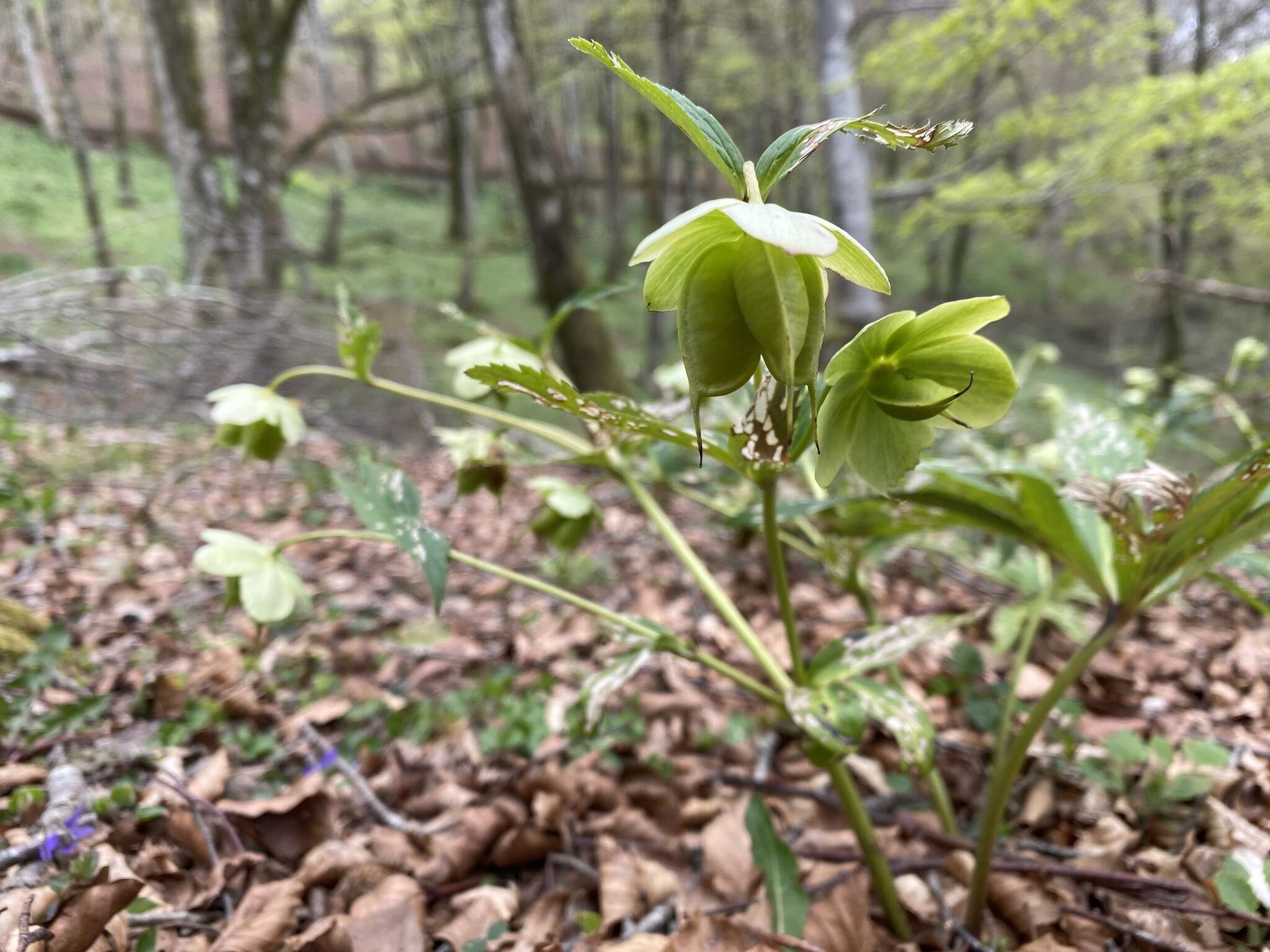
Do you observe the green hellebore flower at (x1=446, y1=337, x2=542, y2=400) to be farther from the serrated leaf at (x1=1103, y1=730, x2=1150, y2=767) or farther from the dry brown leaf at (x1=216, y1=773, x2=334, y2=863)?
the serrated leaf at (x1=1103, y1=730, x2=1150, y2=767)

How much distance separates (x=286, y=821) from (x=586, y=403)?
811 millimetres

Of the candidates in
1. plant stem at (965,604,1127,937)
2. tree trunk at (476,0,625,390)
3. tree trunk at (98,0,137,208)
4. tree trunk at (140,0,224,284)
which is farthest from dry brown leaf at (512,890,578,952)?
tree trunk at (98,0,137,208)

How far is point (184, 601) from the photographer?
1.58 meters

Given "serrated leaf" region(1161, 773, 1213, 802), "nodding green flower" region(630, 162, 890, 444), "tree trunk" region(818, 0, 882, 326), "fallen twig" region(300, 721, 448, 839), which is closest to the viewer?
"nodding green flower" region(630, 162, 890, 444)

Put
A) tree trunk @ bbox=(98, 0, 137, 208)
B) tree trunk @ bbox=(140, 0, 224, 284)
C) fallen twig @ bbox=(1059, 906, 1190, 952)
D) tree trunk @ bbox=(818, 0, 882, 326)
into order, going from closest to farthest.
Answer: fallen twig @ bbox=(1059, 906, 1190, 952), tree trunk @ bbox=(818, 0, 882, 326), tree trunk @ bbox=(140, 0, 224, 284), tree trunk @ bbox=(98, 0, 137, 208)

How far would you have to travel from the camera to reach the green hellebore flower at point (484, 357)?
0.96 metres

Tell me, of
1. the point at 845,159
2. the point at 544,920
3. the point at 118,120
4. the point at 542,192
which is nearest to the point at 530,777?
the point at 544,920

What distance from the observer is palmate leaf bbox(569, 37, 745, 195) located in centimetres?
Answer: 43

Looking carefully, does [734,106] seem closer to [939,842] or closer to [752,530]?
[752,530]

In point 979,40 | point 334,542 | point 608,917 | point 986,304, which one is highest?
point 979,40

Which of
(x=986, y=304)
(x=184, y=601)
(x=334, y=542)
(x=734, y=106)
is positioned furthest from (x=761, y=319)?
(x=734, y=106)

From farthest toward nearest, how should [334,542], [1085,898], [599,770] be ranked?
1. [334,542]
2. [599,770]
3. [1085,898]

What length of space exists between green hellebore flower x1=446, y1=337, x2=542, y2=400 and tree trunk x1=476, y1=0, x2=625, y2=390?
165cm

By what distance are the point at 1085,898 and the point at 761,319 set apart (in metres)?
0.87
